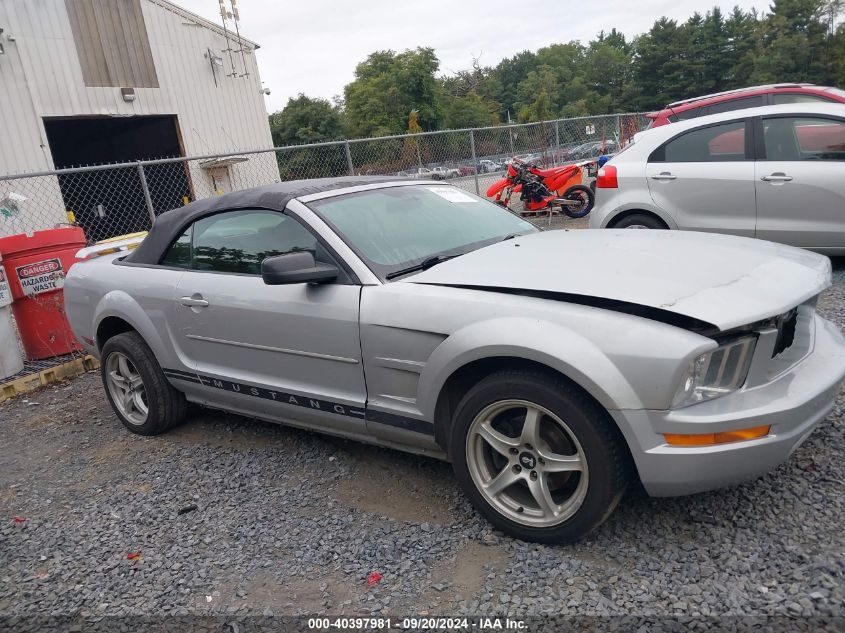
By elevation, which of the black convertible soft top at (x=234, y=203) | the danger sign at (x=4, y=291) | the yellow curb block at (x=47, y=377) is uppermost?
the black convertible soft top at (x=234, y=203)

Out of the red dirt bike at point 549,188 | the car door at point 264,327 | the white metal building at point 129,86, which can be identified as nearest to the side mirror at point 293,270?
the car door at point 264,327

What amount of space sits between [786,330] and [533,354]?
1094 millimetres

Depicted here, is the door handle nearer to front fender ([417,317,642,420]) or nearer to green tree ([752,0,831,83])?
front fender ([417,317,642,420])

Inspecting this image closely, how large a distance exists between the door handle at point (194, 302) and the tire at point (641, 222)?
4.37 meters

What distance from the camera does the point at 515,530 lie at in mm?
2678

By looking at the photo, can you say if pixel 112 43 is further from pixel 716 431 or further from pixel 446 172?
pixel 716 431

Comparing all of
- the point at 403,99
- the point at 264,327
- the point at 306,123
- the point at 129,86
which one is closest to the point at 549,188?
the point at 264,327

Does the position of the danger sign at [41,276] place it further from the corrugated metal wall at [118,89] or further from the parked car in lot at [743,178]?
the corrugated metal wall at [118,89]

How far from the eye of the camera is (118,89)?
16.1 m

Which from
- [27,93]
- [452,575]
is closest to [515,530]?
[452,575]

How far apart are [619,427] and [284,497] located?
1.84m

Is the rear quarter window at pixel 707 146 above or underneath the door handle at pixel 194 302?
above

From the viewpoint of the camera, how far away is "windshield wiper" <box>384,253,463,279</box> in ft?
10.3

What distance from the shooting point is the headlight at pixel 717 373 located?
2.29 meters
